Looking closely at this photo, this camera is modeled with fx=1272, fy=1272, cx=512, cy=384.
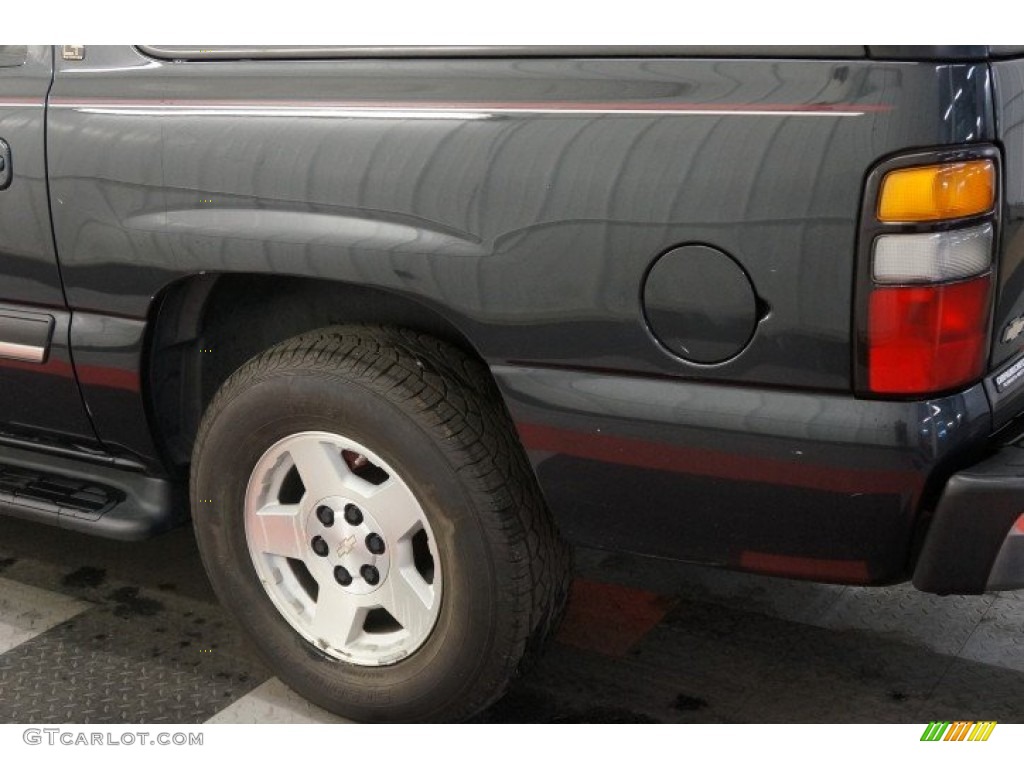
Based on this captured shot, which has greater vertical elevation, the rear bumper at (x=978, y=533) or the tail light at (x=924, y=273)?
the tail light at (x=924, y=273)

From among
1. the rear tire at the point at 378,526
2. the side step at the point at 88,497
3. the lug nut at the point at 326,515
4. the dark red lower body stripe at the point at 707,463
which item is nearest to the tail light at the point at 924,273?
the dark red lower body stripe at the point at 707,463

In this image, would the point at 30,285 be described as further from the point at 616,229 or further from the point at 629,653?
the point at 629,653

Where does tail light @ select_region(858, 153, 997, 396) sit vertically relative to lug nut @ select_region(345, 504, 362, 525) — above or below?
above

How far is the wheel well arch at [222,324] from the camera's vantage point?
2391 mm

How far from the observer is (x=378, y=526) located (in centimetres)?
229

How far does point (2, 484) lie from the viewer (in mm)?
2799

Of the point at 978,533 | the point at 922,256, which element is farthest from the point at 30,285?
the point at 978,533

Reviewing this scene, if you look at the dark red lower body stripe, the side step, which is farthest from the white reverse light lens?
the side step

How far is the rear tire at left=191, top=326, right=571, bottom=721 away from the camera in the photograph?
7.13 ft

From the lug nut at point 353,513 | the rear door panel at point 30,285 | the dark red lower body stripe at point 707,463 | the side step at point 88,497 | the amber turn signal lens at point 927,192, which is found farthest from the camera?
the side step at point 88,497

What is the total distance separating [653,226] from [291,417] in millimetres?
780
